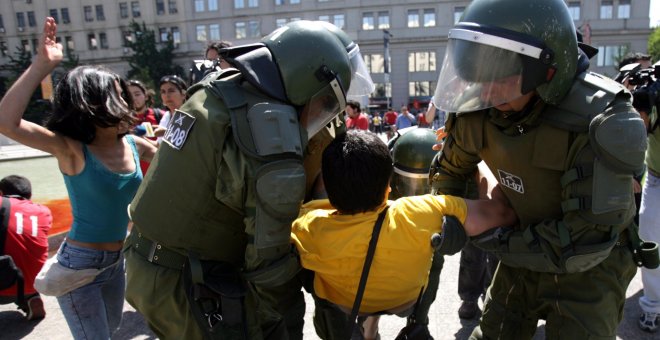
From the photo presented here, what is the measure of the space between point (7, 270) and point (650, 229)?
4630mm

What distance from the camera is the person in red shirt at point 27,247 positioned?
3.27 meters

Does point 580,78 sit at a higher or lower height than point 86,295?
higher

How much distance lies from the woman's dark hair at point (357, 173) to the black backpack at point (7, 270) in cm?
288

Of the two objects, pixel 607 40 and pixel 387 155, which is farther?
pixel 607 40

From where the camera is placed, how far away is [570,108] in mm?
1528

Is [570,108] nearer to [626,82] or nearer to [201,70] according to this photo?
[626,82]

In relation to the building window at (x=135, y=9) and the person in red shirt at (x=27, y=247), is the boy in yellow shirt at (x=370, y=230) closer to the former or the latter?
the person in red shirt at (x=27, y=247)

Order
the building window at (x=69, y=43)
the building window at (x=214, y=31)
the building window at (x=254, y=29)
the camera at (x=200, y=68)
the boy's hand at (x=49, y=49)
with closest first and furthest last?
the boy's hand at (x=49, y=49), the camera at (x=200, y=68), the building window at (x=254, y=29), the building window at (x=214, y=31), the building window at (x=69, y=43)

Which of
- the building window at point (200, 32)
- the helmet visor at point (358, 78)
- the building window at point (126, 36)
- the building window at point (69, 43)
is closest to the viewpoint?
the helmet visor at point (358, 78)

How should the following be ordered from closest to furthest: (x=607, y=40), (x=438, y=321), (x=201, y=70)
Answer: (x=438, y=321), (x=201, y=70), (x=607, y=40)

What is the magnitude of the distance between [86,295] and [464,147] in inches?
74.3

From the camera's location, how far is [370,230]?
59.6 inches

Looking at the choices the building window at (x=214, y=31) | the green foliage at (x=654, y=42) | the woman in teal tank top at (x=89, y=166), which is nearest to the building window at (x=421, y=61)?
the green foliage at (x=654, y=42)

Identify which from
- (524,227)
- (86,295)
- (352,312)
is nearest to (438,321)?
(524,227)
